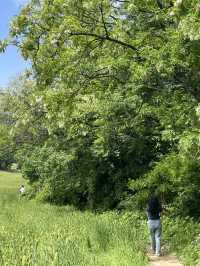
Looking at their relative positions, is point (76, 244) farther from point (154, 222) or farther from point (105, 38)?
point (105, 38)

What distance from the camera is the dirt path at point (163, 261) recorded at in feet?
47.2

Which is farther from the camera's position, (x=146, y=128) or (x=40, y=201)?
(x=40, y=201)

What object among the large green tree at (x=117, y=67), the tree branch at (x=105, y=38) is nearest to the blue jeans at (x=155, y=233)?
the large green tree at (x=117, y=67)

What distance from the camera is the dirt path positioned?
14.4 m

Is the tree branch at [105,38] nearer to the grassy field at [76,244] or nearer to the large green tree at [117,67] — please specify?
the large green tree at [117,67]

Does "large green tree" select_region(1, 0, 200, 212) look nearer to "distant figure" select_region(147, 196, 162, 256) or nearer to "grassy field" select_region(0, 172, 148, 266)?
"distant figure" select_region(147, 196, 162, 256)

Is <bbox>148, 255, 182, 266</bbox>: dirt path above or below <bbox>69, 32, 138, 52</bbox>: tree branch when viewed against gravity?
below

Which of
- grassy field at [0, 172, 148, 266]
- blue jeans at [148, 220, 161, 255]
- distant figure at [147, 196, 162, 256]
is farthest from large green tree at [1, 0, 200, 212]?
grassy field at [0, 172, 148, 266]

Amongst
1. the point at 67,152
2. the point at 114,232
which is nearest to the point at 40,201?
the point at 67,152

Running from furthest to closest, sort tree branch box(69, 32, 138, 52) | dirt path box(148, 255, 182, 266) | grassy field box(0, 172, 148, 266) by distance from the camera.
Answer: tree branch box(69, 32, 138, 52) < dirt path box(148, 255, 182, 266) < grassy field box(0, 172, 148, 266)

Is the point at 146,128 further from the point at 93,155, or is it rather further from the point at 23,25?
the point at 23,25

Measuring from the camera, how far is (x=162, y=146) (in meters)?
24.8

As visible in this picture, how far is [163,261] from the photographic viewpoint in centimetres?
1480

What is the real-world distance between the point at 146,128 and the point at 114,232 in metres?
7.77
